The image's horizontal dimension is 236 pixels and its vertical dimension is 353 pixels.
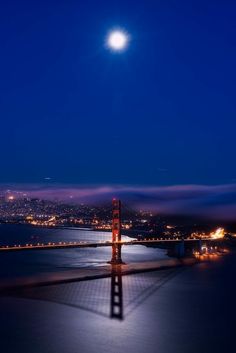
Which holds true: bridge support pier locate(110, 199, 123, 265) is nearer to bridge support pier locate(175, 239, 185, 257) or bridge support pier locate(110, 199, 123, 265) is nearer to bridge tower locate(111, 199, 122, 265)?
bridge tower locate(111, 199, 122, 265)

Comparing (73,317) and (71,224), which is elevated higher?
(71,224)

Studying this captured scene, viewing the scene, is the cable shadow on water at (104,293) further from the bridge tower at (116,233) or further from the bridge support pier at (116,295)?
the bridge tower at (116,233)

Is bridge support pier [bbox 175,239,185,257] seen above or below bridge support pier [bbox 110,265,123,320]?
above

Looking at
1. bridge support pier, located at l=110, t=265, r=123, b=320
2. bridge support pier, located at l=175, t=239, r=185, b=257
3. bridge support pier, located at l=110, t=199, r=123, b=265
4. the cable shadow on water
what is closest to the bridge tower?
bridge support pier, located at l=110, t=199, r=123, b=265

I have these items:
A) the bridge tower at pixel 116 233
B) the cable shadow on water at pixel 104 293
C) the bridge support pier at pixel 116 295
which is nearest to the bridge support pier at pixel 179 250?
the bridge tower at pixel 116 233

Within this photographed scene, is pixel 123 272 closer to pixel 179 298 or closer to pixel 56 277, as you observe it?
pixel 56 277

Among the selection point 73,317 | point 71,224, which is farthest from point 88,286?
point 71,224

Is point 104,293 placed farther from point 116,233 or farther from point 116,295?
point 116,233
